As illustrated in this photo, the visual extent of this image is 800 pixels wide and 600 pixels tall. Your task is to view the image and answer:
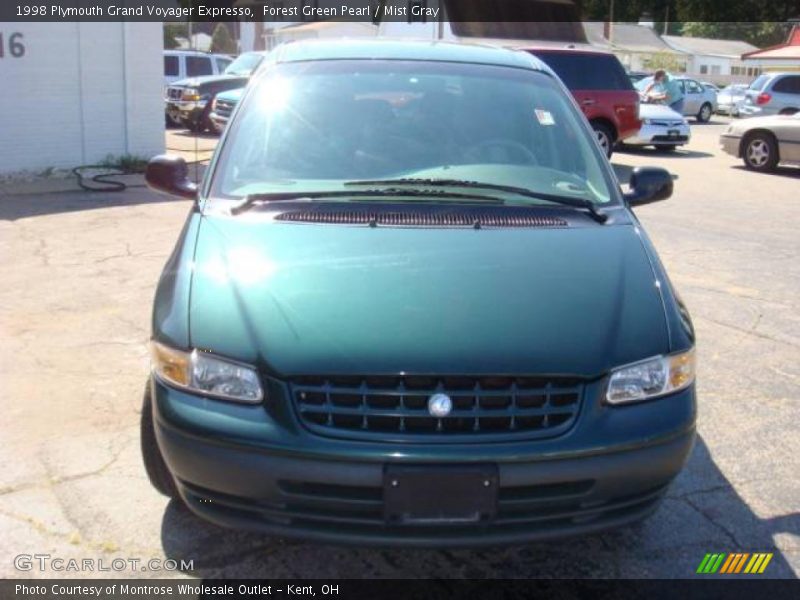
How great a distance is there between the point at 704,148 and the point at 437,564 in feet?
58.3

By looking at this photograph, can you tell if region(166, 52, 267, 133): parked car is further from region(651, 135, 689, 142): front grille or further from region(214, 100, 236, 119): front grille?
region(651, 135, 689, 142): front grille

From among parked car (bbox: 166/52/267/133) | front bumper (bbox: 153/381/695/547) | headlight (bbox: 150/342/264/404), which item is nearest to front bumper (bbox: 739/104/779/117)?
parked car (bbox: 166/52/267/133)

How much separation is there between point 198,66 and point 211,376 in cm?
2127

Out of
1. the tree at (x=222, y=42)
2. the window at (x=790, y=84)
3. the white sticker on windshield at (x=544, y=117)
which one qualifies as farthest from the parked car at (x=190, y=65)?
the tree at (x=222, y=42)

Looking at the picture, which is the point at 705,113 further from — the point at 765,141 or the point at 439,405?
the point at 439,405

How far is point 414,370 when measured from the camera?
8.70 ft

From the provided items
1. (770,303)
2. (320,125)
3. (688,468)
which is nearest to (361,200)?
(320,125)

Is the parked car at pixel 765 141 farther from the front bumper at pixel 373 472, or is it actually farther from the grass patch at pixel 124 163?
the front bumper at pixel 373 472

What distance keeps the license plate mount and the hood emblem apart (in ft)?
0.52

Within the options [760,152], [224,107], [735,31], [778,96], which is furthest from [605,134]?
[735,31]

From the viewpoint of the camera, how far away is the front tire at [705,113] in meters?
29.7

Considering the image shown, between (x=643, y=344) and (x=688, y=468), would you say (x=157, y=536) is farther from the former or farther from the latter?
(x=688, y=468)

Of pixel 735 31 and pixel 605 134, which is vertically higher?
pixel 735 31

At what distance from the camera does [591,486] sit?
2.70 metres
